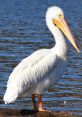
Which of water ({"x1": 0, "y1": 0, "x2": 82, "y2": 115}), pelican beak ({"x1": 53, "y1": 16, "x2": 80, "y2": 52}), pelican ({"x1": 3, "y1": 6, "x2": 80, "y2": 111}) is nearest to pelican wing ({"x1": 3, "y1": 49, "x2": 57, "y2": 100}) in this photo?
pelican ({"x1": 3, "y1": 6, "x2": 80, "y2": 111})

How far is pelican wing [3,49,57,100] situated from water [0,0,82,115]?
4103mm

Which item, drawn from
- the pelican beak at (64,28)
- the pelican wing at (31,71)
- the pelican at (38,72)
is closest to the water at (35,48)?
the pelican beak at (64,28)

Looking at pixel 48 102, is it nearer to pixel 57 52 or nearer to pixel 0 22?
pixel 57 52

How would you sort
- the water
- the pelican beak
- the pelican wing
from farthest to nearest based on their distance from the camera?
1. the water
2. the pelican beak
3. the pelican wing

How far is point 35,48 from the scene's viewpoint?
70.5 ft

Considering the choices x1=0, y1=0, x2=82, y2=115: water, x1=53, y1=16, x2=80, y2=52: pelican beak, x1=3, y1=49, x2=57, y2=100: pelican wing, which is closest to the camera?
x1=3, y1=49, x2=57, y2=100: pelican wing

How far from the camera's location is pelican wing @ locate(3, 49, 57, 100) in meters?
8.40

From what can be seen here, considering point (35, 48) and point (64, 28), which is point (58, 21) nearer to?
point (64, 28)

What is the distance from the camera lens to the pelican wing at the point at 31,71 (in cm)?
840

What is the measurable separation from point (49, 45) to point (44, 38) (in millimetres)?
2391

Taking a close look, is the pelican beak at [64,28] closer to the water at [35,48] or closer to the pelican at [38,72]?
the pelican at [38,72]

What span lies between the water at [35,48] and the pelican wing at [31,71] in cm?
410

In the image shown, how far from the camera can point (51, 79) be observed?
351 inches

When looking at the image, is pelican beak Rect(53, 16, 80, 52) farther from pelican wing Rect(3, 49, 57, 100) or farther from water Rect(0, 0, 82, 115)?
water Rect(0, 0, 82, 115)
